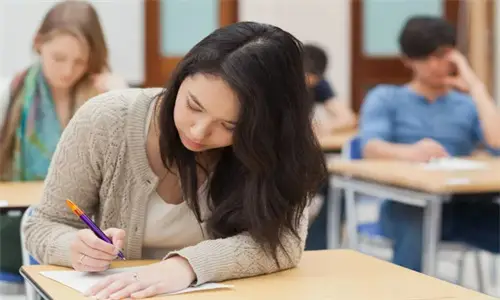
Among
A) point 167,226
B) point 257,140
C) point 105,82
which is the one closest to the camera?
point 257,140

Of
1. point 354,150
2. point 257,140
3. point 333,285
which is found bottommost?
point 354,150

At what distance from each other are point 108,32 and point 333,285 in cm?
513

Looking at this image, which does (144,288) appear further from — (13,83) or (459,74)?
(459,74)

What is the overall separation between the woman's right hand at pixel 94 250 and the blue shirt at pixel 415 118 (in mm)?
2484

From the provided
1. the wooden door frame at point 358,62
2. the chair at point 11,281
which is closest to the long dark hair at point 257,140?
the chair at point 11,281

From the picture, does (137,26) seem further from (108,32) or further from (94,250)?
(94,250)

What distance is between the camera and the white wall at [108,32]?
6473mm

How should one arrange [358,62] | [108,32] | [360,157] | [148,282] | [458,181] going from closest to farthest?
1. [148,282]
2. [458,181]
3. [360,157]
4. [108,32]
5. [358,62]

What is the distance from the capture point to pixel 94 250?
5.70ft

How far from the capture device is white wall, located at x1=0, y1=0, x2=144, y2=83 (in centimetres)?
647

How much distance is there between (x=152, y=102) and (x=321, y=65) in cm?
383

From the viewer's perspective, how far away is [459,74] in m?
4.55

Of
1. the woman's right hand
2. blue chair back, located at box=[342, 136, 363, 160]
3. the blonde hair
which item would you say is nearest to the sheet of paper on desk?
the woman's right hand

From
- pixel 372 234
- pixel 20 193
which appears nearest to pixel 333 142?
pixel 372 234
